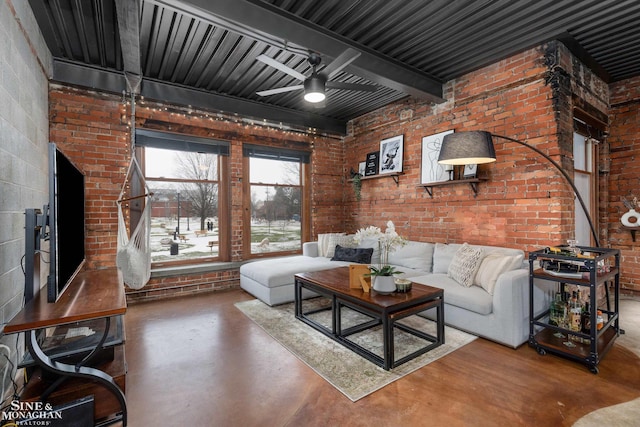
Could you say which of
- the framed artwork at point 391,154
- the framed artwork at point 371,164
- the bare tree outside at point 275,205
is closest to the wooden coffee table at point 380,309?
the bare tree outside at point 275,205

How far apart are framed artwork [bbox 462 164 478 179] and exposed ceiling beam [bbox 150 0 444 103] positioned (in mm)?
1193

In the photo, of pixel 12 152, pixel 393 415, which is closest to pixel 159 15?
pixel 12 152

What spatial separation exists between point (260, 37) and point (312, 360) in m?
2.76

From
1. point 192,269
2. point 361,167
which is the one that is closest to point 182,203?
point 192,269

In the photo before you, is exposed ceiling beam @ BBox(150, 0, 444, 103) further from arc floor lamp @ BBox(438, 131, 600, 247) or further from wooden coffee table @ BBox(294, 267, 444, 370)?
wooden coffee table @ BBox(294, 267, 444, 370)

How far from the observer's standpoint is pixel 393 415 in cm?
170

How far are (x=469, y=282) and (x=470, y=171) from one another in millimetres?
1418

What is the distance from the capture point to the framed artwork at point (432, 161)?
397 cm

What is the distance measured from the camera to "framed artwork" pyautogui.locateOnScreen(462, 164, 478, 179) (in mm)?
3561

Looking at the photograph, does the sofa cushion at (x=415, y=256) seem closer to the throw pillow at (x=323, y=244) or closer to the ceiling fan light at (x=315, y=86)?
the throw pillow at (x=323, y=244)

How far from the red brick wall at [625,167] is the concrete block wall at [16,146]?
5976 mm

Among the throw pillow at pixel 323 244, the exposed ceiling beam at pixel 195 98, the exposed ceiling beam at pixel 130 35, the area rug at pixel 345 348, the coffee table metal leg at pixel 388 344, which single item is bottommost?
the area rug at pixel 345 348

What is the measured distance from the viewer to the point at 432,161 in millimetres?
4102

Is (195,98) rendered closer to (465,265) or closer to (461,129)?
(461,129)
